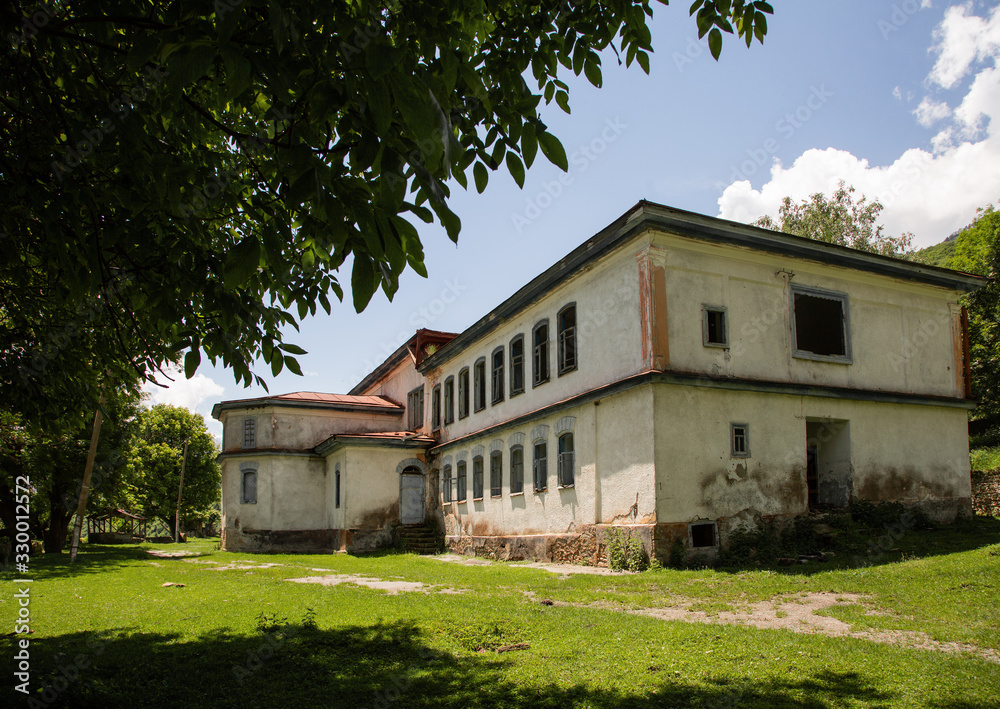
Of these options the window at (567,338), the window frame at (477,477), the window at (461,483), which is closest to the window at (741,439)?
the window at (567,338)

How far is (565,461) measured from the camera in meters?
16.8

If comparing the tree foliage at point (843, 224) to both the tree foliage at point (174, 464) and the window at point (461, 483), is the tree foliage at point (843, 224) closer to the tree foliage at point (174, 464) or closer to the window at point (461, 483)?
the window at point (461, 483)

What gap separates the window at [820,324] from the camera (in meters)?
15.8

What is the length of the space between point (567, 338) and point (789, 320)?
513 centimetres

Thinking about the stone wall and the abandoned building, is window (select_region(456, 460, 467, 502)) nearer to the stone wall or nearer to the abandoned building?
the abandoned building

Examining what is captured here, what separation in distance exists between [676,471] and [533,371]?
20.9 ft

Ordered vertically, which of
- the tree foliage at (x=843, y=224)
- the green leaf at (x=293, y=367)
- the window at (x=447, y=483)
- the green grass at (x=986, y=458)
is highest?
the tree foliage at (x=843, y=224)

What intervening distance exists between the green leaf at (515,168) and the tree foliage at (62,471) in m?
22.2

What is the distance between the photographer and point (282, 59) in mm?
2844

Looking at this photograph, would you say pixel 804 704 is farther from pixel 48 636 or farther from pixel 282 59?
pixel 48 636

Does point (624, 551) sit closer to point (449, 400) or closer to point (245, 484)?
point (449, 400)

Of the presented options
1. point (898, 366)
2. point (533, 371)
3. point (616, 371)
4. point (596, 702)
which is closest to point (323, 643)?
point (596, 702)

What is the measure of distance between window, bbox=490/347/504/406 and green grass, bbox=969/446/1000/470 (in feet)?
55.9

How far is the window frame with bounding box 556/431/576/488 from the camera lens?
16.5 metres
